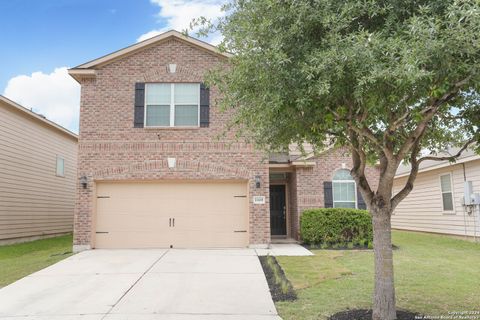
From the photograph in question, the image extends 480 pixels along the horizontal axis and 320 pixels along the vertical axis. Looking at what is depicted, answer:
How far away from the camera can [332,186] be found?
47.4 ft

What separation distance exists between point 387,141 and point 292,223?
10232 millimetres

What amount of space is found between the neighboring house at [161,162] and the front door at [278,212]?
12.3 feet

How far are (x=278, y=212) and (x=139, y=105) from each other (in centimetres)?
711

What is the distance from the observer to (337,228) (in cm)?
1334

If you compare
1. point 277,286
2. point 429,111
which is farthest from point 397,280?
point 429,111

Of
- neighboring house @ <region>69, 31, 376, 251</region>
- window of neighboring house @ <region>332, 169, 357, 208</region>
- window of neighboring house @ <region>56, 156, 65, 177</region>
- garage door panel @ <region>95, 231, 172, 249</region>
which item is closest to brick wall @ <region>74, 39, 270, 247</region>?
neighboring house @ <region>69, 31, 376, 251</region>

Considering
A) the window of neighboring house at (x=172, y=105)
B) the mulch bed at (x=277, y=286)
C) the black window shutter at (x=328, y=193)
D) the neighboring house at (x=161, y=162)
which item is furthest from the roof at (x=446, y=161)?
the window of neighboring house at (x=172, y=105)

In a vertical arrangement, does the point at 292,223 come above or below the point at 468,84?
below

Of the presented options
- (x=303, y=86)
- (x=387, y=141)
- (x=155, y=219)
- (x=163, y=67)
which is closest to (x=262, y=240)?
(x=155, y=219)

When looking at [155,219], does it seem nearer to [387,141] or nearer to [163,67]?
[163,67]

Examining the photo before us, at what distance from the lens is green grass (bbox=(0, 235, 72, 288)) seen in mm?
8828

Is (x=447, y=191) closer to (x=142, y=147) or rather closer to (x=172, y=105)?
(x=172, y=105)

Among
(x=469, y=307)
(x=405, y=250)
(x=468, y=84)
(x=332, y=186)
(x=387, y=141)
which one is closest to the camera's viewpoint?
(x=468, y=84)

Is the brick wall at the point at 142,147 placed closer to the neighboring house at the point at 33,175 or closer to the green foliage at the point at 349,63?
the neighboring house at the point at 33,175
